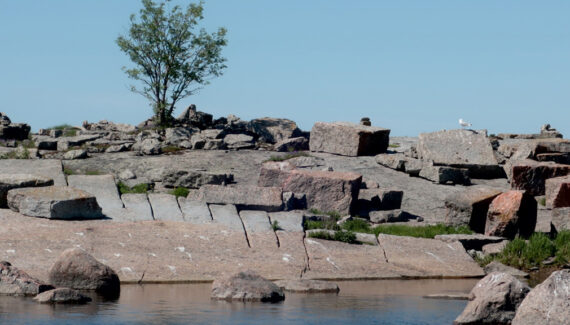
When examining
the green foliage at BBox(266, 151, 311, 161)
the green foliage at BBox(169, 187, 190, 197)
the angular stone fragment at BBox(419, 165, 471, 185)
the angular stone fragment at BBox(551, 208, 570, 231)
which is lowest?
the angular stone fragment at BBox(551, 208, 570, 231)

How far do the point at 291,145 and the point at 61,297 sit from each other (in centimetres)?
1758

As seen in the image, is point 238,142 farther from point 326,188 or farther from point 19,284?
point 19,284

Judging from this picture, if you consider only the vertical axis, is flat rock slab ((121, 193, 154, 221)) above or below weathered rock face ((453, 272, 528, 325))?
above

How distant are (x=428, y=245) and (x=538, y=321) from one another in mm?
8603

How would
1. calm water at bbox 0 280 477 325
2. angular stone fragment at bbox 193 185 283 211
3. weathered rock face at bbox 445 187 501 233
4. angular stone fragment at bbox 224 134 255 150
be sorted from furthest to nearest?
1. angular stone fragment at bbox 224 134 255 150
2. angular stone fragment at bbox 193 185 283 211
3. weathered rock face at bbox 445 187 501 233
4. calm water at bbox 0 280 477 325

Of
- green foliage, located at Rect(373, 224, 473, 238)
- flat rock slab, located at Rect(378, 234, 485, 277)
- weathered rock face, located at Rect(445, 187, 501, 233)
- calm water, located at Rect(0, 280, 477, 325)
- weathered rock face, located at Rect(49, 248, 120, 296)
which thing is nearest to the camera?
calm water, located at Rect(0, 280, 477, 325)

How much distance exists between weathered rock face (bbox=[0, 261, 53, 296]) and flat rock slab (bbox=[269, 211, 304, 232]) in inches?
261

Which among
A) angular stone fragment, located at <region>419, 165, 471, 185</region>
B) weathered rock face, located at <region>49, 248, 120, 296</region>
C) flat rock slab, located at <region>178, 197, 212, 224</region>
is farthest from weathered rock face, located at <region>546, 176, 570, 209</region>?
weathered rock face, located at <region>49, 248, 120, 296</region>

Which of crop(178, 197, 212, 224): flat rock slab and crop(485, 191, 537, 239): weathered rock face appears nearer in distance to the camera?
crop(178, 197, 212, 224): flat rock slab

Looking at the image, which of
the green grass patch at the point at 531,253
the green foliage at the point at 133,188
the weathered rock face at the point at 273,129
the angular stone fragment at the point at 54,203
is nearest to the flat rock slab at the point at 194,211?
the green foliage at the point at 133,188

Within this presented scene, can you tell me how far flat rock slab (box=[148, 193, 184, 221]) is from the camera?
782 inches

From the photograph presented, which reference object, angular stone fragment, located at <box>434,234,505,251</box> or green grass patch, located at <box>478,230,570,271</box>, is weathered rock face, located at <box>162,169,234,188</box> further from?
green grass patch, located at <box>478,230,570,271</box>

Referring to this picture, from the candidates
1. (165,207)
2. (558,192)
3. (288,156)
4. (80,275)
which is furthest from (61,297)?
(288,156)

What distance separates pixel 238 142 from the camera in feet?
100
